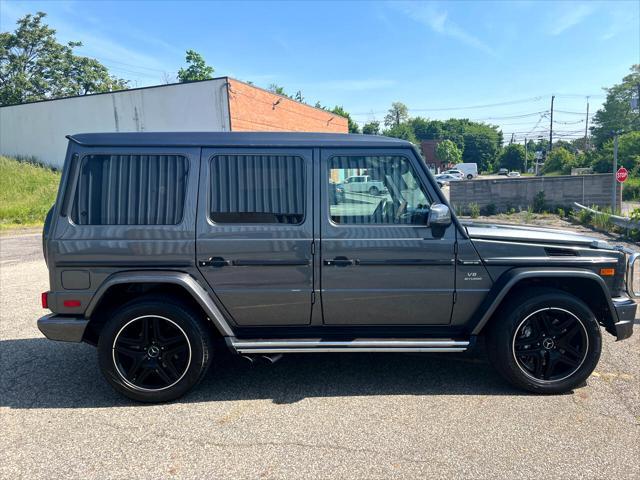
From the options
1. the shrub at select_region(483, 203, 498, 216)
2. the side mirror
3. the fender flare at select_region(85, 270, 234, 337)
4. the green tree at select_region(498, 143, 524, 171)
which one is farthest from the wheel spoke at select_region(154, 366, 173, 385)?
the green tree at select_region(498, 143, 524, 171)

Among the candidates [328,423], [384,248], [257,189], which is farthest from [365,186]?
[328,423]

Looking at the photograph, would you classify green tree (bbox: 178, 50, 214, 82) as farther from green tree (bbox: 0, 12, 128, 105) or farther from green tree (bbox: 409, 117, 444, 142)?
green tree (bbox: 409, 117, 444, 142)

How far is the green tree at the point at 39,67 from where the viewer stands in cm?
4781

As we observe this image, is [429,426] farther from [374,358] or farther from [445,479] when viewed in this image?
[374,358]

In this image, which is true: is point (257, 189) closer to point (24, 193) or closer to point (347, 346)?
point (347, 346)

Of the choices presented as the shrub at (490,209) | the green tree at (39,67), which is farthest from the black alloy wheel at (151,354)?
the green tree at (39,67)

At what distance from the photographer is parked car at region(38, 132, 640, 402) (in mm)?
3561

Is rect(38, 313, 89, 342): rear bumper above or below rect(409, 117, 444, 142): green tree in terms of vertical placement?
below

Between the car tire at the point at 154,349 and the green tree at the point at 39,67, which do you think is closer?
the car tire at the point at 154,349

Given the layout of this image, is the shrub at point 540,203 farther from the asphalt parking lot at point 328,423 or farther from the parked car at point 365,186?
the parked car at point 365,186

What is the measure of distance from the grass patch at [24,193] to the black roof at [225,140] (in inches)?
715

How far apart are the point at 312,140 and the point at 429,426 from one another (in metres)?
2.39

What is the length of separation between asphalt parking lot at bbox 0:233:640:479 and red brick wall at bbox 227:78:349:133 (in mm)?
21201

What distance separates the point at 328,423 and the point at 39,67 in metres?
59.9
